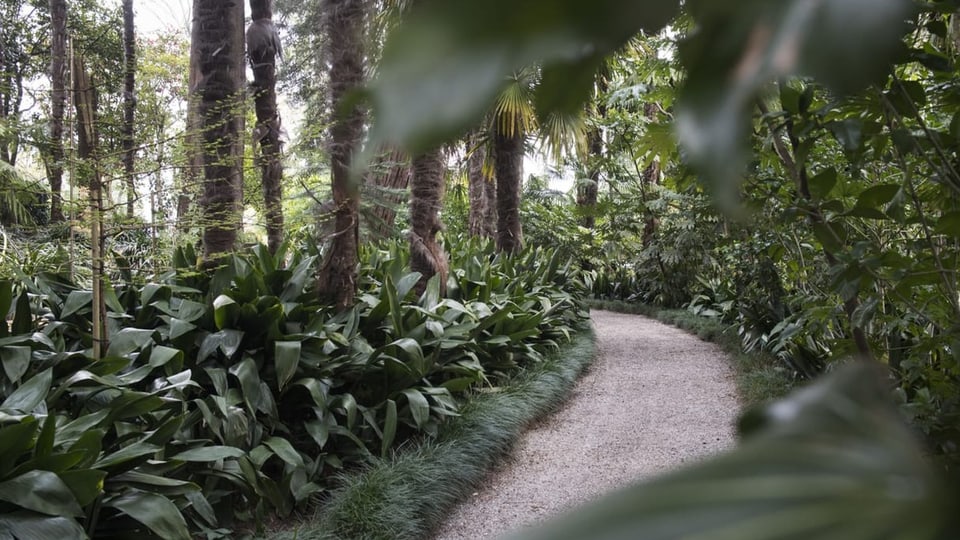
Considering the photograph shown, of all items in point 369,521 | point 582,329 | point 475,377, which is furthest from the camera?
point 582,329

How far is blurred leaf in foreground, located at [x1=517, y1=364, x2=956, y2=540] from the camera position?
145 mm

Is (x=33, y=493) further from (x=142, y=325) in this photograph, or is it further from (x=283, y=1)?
(x=283, y=1)

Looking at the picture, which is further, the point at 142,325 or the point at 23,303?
the point at 142,325

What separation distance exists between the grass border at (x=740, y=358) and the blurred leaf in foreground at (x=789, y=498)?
75.8 inches

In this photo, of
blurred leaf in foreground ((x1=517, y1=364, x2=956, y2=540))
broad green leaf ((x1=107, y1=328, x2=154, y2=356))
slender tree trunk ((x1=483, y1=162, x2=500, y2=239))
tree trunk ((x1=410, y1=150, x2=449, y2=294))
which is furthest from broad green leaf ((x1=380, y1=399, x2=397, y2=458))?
slender tree trunk ((x1=483, y1=162, x2=500, y2=239))

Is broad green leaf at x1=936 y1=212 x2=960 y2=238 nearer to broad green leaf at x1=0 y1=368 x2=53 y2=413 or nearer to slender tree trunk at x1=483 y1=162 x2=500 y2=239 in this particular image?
broad green leaf at x1=0 y1=368 x2=53 y2=413

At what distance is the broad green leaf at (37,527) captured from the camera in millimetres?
1829

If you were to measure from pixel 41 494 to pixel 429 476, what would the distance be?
1.67 m

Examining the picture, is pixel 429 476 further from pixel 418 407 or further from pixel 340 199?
pixel 340 199

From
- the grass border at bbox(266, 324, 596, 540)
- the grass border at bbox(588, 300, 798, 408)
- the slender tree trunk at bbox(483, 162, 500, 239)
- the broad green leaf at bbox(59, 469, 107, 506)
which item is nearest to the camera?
the broad green leaf at bbox(59, 469, 107, 506)

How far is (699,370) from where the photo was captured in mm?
6051

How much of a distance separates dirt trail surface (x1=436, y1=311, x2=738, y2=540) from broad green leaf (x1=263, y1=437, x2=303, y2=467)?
769 millimetres

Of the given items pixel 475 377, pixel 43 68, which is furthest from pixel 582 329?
pixel 43 68

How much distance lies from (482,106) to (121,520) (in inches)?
100
